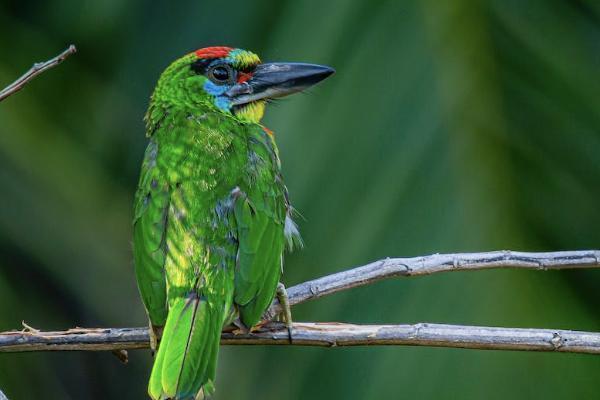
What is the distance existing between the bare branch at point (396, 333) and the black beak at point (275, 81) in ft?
2.38

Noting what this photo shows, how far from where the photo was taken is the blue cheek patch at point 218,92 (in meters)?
3.30

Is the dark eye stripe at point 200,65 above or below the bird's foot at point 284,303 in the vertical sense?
above

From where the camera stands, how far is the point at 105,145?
4547mm

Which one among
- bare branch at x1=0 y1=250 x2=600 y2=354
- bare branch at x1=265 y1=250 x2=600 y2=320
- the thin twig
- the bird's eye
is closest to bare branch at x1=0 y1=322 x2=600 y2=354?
bare branch at x1=0 y1=250 x2=600 y2=354

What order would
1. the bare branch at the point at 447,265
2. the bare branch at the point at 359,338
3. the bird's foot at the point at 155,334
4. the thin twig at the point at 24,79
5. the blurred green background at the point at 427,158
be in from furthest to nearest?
the blurred green background at the point at 427,158
the bird's foot at the point at 155,334
the bare branch at the point at 447,265
the bare branch at the point at 359,338
the thin twig at the point at 24,79

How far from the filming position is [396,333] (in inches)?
96.5

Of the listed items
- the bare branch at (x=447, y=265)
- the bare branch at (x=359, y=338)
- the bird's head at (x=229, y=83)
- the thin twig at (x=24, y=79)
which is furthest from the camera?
the bird's head at (x=229, y=83)

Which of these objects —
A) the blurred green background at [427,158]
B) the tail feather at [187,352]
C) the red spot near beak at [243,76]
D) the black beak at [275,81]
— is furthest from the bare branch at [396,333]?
the red spot near beak at [243,76]

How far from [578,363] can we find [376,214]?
715 millimetres

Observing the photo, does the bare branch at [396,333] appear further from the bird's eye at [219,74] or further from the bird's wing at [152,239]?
the bird's eye at [219,74]

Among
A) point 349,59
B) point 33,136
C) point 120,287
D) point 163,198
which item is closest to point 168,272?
point 163,198

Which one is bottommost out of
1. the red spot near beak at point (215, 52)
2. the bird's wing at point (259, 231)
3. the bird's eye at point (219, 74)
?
the bird's wing at point (259, 231)

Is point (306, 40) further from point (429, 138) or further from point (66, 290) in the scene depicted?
point (66, 290)

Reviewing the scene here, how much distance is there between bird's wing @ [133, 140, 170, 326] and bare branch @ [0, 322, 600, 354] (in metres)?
0.07
